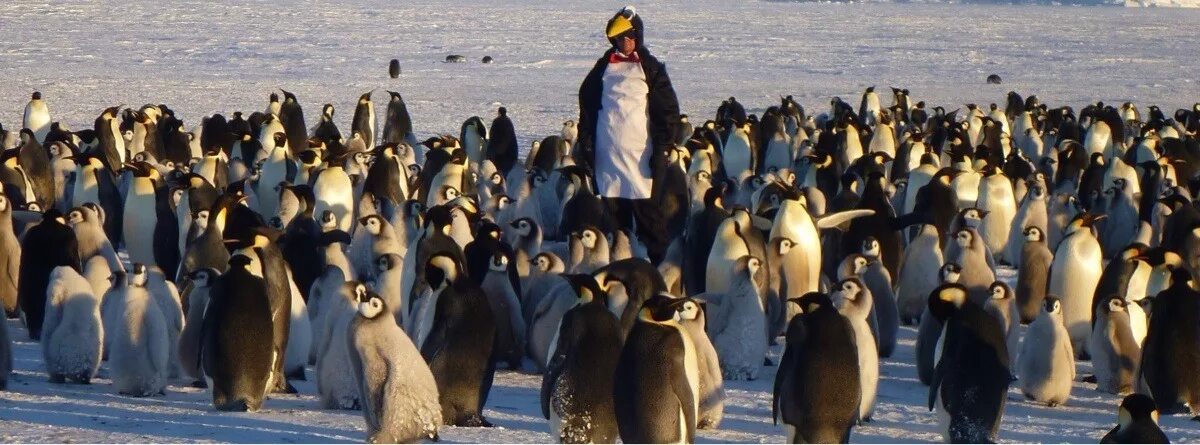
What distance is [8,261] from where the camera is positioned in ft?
18.7

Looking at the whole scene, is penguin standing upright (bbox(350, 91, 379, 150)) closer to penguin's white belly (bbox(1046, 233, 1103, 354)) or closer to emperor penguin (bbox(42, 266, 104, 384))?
penguin's white belly (bbox(1046, 233, 1103, 354))

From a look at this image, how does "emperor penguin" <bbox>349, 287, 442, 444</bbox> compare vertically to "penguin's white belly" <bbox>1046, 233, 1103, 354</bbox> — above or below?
above

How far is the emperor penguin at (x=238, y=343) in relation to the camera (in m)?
4.11

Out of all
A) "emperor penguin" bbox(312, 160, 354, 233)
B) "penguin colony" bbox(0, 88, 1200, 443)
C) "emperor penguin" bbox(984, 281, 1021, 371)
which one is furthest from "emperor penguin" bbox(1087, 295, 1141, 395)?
"emperor penguin" bbox(312, 160, 354, 233)

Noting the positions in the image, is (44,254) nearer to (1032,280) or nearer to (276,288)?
(276,288)

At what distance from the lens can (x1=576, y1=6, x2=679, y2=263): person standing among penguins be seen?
6121mm

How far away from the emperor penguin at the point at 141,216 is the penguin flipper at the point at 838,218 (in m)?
2.95

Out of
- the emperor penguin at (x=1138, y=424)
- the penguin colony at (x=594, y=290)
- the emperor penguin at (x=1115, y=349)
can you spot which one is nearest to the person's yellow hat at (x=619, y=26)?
the penguin colony at (x=594, y=290)

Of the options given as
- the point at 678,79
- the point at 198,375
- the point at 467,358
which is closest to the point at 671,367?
the point at 467,358

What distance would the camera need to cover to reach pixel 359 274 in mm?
6340

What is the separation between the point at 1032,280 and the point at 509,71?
56.2ft

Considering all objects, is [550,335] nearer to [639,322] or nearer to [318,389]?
[318,389]

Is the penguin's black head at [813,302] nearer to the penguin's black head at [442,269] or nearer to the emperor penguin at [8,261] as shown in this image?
the penguin's black head at [442,269]

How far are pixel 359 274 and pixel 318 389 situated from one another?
210 cm
